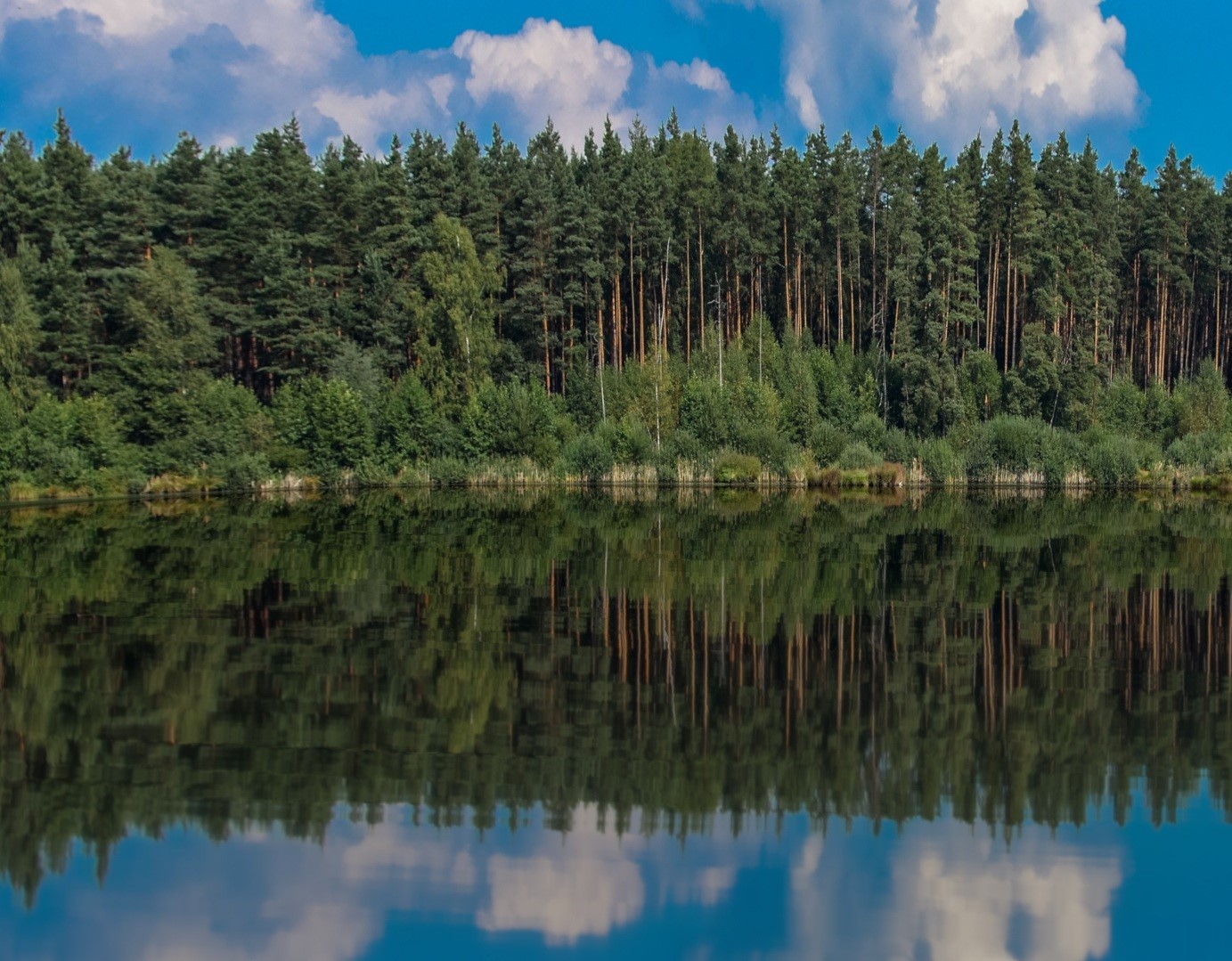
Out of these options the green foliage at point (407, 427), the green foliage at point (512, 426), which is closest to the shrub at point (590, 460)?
the green foliage at point (512, 426)

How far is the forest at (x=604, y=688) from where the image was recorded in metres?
9.88

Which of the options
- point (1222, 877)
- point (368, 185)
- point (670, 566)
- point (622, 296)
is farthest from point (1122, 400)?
point (1222, 877)

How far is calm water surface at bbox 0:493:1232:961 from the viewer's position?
7973mm

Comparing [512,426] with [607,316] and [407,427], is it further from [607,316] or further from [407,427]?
[607,316]

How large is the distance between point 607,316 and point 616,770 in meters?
63.5

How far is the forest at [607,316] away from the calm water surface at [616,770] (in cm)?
3410

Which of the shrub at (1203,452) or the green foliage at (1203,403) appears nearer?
the shrub at (1203,452)

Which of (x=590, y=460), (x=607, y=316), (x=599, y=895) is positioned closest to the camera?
(x=599, y=895)

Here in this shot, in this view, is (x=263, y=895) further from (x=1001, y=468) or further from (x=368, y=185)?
(x=368, y=185)

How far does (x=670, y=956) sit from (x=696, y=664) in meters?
7.05

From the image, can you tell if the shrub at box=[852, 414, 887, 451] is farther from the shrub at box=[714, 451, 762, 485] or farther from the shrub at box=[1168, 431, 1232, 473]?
the shrub at box=[1168, 431, 1232, 473]

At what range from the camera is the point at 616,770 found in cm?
1042

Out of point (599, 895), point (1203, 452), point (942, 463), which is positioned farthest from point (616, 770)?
point (1203, 452)

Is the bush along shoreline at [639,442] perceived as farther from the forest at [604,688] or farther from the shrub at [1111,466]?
the forest at [604,688]
